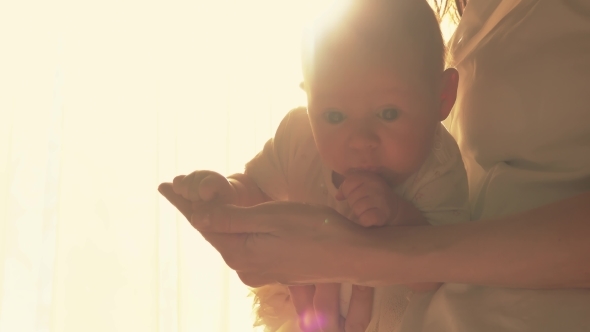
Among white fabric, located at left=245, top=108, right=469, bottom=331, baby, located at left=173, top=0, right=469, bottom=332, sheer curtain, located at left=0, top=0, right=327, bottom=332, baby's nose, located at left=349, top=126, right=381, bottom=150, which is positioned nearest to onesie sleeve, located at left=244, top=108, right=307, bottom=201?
white fabric, located at left=245, top=108, right=469, bottom=331

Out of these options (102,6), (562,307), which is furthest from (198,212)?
(102,6)

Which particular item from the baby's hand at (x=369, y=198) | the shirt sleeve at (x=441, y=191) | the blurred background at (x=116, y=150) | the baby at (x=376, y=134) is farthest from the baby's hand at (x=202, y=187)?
the blurred background at (x=116, y=150)

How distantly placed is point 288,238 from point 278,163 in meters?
0.32

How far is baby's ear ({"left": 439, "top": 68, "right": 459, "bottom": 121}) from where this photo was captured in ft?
2.63

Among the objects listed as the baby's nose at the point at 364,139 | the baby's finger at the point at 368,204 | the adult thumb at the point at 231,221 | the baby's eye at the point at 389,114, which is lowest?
the adult thumb at the point at 231,221

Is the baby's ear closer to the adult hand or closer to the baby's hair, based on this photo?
the baby's hair

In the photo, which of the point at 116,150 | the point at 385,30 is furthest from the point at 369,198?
the point at 116,150

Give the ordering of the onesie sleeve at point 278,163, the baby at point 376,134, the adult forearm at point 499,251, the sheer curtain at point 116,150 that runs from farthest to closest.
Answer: the sheer curtain at point 116,150 < the onesie sleeve at point 278,163 < the baby at point 376,134 < the adult forearm at point 499,251

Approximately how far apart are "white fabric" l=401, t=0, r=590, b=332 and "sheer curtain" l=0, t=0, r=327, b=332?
0.86 metres

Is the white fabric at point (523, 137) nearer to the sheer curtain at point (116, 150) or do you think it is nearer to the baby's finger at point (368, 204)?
the baby's finger at point (368, 204)

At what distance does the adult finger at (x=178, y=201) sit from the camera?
27.1 inches

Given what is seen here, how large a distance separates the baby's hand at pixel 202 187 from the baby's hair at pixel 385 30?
0.21 metres

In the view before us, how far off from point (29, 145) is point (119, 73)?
322mm

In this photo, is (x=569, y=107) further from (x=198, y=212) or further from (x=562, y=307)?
(x=198, y=212)
